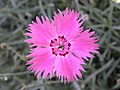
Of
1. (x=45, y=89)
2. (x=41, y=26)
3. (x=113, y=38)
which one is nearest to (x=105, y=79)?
(x=113, y=38)

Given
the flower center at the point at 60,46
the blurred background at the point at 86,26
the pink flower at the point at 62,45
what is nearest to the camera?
the pink flower at the point at 62,45

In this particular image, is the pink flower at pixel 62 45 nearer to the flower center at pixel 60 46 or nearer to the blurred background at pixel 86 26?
the flower center at pixel 60 46

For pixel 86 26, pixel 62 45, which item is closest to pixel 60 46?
pixel 62 45

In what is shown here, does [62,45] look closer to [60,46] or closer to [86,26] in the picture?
[60,46]

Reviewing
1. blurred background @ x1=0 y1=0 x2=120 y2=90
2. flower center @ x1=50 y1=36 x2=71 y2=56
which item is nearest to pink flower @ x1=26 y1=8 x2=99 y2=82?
flower center @ x1=50 y1=36 x2=71 y2=56

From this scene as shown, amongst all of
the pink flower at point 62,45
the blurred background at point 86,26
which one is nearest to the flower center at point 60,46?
the pink flower at point 62,45

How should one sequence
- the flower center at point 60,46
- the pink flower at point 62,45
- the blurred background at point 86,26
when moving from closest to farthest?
1. the pink flower at point 62,45
2. the flower center at point 60,46
3. the blurred background at point 86,26

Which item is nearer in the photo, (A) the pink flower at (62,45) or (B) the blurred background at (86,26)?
(A) the pink flower at (62,45)
